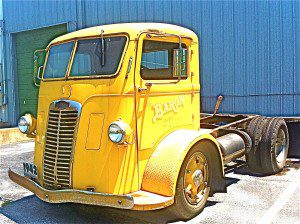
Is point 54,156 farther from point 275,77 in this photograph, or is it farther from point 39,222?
point 275,77

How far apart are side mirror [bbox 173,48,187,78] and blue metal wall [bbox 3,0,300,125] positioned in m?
5.43

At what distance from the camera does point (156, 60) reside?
506cm

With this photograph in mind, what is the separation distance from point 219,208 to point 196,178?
652 millimetres

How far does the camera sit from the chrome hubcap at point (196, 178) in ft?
15.3

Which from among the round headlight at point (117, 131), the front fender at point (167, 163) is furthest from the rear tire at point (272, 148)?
the round headlight at point (117, 131)

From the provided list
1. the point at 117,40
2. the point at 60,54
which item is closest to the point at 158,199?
the point at 117,40

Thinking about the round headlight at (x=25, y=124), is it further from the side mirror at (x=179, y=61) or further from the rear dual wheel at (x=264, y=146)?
the rear dual wheel at (x=264, y=146)

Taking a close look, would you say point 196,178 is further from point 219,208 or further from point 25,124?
point 25,124

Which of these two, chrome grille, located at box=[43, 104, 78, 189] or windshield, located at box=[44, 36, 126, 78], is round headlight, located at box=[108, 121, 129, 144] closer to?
chrome grille, located at box=[43, 104, 78, 189]

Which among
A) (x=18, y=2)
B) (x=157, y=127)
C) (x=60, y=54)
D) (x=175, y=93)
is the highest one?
(x=18, y=2)

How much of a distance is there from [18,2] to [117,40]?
45.7ft

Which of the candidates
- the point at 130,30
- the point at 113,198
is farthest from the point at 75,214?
the point at 130,30

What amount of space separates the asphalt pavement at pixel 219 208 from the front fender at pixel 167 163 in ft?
1.68

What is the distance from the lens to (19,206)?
17.6 ft
